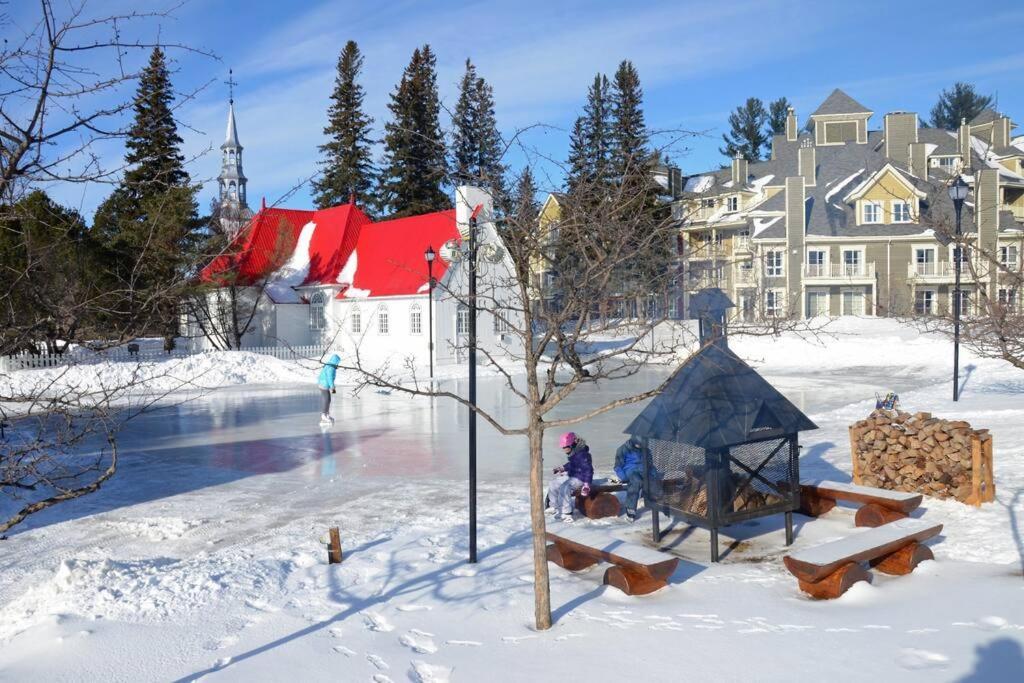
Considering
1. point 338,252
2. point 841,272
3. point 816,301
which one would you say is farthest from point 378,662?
point 816,301

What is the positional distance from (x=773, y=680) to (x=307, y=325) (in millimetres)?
36483

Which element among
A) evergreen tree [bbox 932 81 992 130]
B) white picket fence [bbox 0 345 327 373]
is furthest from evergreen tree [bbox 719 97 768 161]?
white picket fence [bbox 0 345 327 373]

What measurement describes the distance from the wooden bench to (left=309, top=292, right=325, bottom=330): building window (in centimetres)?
3163

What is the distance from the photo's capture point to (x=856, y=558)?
6.79 metres

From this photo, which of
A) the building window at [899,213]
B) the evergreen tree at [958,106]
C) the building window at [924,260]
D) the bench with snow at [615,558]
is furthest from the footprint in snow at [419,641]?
the evergreen tree at [958,106]

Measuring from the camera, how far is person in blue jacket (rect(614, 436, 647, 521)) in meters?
9.38

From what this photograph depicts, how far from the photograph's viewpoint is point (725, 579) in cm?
737

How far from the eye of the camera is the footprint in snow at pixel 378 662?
18.4 ft

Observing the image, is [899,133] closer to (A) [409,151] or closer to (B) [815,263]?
(B) [815,263]

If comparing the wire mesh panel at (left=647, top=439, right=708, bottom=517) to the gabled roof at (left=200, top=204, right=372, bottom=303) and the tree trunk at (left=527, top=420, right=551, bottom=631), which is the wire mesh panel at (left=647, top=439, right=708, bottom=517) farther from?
the gabled roof at (left=200, top=204, right=372, bottom=303)

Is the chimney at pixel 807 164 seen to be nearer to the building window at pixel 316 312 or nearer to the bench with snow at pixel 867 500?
the building window at pixel 316 312

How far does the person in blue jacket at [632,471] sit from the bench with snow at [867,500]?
187cm

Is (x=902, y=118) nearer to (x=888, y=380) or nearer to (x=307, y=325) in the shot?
(x=888, y=380)

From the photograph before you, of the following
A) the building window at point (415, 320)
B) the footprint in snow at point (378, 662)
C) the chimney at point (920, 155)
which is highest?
the chimney at point (920, 155)
